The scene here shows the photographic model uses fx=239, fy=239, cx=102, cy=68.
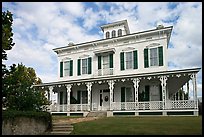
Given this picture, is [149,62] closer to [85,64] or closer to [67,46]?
[85,64]

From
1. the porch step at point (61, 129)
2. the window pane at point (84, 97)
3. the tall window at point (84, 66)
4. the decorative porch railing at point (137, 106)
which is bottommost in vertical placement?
the porch step at point (61, 129)

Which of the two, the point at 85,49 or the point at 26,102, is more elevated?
the point at 85,49

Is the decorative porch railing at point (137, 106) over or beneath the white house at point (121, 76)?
beneath

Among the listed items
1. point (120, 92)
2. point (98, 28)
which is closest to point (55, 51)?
point (98, 28)

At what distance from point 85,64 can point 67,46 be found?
3.39m

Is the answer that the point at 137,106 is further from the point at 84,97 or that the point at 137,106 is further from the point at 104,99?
the point at 84,97

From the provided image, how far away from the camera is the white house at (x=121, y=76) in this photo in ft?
68.6

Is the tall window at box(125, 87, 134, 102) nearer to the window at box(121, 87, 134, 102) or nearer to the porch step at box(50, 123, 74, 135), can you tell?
the window at box(121, 87, 134, 102)

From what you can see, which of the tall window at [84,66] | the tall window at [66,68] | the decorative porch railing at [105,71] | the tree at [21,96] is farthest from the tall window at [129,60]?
the tree at [21,96]

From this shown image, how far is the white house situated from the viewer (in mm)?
20906

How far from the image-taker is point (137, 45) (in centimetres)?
2414

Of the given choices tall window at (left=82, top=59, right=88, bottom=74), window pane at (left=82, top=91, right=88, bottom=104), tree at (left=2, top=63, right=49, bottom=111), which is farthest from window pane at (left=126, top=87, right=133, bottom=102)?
tree at (left=2, top=63, right=49, bottom=111)

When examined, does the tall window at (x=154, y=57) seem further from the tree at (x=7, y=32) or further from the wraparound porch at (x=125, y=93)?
the tree at (x=7, y=32)

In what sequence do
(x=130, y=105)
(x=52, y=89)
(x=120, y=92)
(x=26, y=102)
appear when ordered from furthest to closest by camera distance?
(x=52, y=89) → (x=120, y=92) → (x=130, y=105) → (x=26, y=102)
